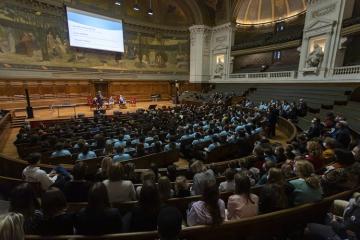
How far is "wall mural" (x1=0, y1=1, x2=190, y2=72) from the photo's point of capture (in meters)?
13.1

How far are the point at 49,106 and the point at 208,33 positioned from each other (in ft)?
59.4

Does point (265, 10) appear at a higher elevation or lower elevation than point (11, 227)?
higher

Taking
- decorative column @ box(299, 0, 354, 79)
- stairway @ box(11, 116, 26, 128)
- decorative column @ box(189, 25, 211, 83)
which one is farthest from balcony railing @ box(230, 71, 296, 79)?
stairway @ box(11, 116, 26, 128)

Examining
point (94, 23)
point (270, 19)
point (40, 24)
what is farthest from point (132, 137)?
point (270, 19)

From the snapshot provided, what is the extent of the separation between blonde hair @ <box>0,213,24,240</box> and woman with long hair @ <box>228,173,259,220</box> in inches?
69.8

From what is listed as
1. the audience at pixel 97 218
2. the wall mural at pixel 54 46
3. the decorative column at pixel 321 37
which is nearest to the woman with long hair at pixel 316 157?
the audience at pixel 97 218

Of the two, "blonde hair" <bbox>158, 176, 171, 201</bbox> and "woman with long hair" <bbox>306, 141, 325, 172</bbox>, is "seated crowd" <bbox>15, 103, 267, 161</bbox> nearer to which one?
"woman with long hair" <bbox>306, 141, 325, 172</bbox>

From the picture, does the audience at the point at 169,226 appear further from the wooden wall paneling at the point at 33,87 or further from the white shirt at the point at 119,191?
the wooden wall paneling at the point at 33,87

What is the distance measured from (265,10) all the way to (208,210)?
88.0 feet

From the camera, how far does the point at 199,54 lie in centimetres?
2344

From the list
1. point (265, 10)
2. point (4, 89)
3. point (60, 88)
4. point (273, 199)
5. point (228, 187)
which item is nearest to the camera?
point (273, 199)

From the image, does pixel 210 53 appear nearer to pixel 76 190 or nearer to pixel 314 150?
pixel 314 150

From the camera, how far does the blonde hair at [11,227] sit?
1101 millimetres

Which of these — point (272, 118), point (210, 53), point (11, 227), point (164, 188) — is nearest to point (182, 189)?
point (164, 188)
